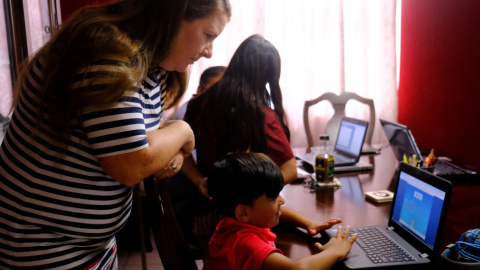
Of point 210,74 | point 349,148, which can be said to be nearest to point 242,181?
point 349,148

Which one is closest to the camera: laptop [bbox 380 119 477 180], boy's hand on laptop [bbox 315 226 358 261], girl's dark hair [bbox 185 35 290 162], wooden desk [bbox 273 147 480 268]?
boy's hand on laptop [bbox 315 226 358 261]

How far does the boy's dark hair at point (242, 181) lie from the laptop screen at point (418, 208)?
387 millimetres

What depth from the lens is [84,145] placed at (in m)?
0.90

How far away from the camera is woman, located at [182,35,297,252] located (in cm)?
179

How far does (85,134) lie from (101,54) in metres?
0.17

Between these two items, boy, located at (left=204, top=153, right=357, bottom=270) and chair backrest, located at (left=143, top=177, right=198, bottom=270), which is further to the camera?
boy, located at (left=204, top=153, right=357, bottom=270)

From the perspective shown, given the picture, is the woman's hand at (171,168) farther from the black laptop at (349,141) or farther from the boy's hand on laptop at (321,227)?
the black laptop at (349,141)

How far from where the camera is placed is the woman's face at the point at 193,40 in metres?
1.02

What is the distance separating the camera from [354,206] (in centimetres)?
159

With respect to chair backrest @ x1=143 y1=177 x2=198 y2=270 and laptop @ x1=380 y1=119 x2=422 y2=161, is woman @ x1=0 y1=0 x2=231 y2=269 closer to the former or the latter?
chair backrest @ x1=143 y1=177 x2=198 y2=270

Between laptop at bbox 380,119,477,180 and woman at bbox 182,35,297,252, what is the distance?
58 centimetres

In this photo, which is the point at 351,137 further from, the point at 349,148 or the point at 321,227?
the point at 321,227

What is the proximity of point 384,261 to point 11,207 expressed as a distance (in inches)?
34.9

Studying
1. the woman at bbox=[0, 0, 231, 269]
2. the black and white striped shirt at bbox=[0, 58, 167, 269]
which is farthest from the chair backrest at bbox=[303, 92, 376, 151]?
the black and white striped shirt at bbox=[0, 58, 167, 269]
